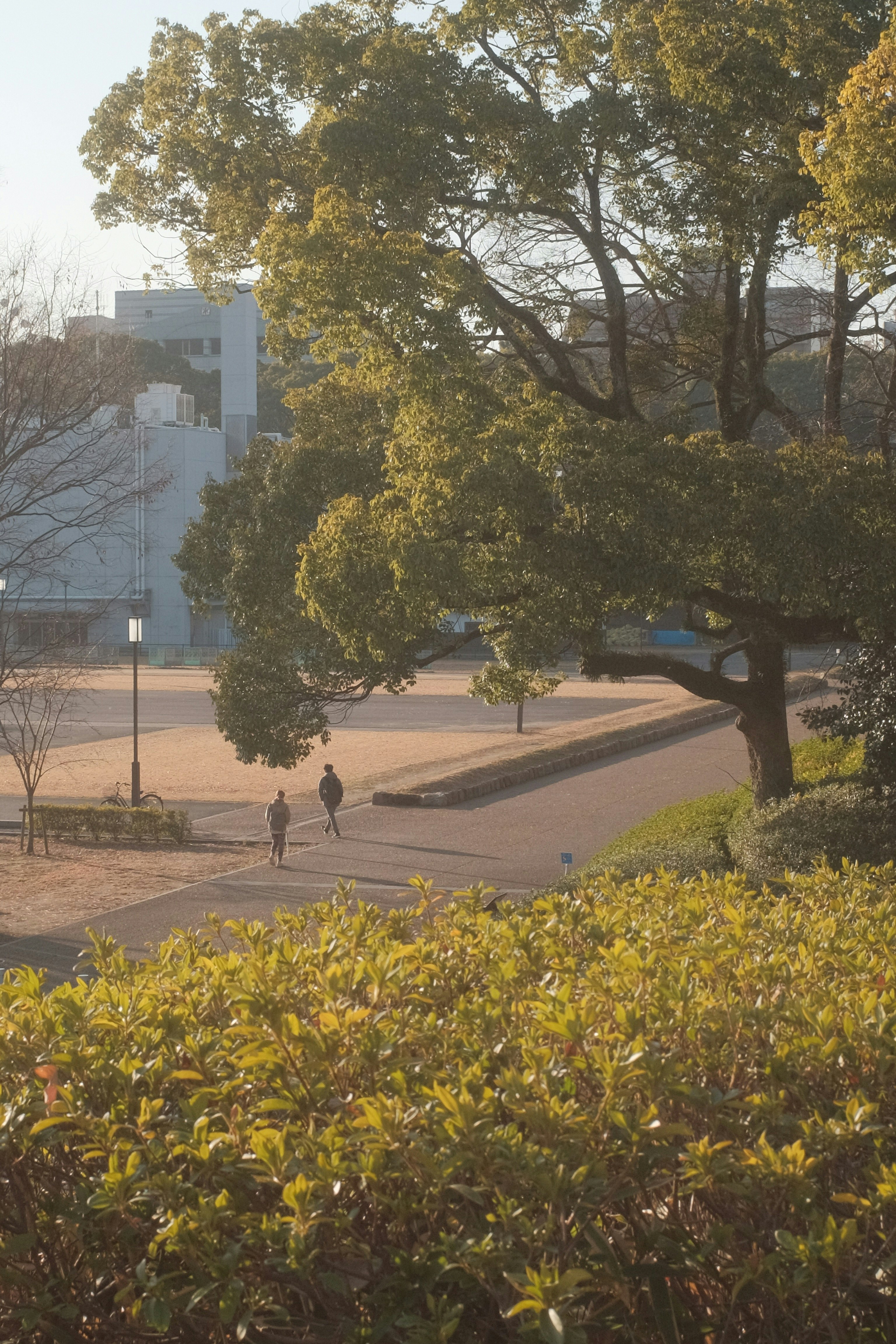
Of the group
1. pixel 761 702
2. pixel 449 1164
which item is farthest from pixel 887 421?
pixel 449 1164

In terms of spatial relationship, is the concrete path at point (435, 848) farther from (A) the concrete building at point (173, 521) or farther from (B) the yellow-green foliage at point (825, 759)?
(A) the concrete building at point (173, 521)

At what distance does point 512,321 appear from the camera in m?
16.1

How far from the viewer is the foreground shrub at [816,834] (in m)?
12.3

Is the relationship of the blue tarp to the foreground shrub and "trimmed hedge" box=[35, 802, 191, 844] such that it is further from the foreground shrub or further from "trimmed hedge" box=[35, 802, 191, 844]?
the foreground shrub

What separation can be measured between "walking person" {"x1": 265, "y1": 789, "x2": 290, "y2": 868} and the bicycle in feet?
18.1

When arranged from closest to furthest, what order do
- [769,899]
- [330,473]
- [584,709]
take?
[769,899], [330,473], [584,709]

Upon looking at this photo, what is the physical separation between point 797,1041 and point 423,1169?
3.10 feet

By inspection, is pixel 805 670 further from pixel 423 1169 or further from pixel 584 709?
pixel 423 1169

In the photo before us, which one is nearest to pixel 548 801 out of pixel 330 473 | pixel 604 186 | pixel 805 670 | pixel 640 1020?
pixel 330 473

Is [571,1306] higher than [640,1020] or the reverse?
the reverse

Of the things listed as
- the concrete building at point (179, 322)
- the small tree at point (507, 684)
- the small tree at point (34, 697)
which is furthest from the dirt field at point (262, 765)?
the concrete building at point (179, 322)

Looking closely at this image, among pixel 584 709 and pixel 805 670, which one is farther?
pixel 805 670

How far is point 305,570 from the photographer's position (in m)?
12.2

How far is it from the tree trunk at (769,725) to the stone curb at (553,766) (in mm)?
2686
